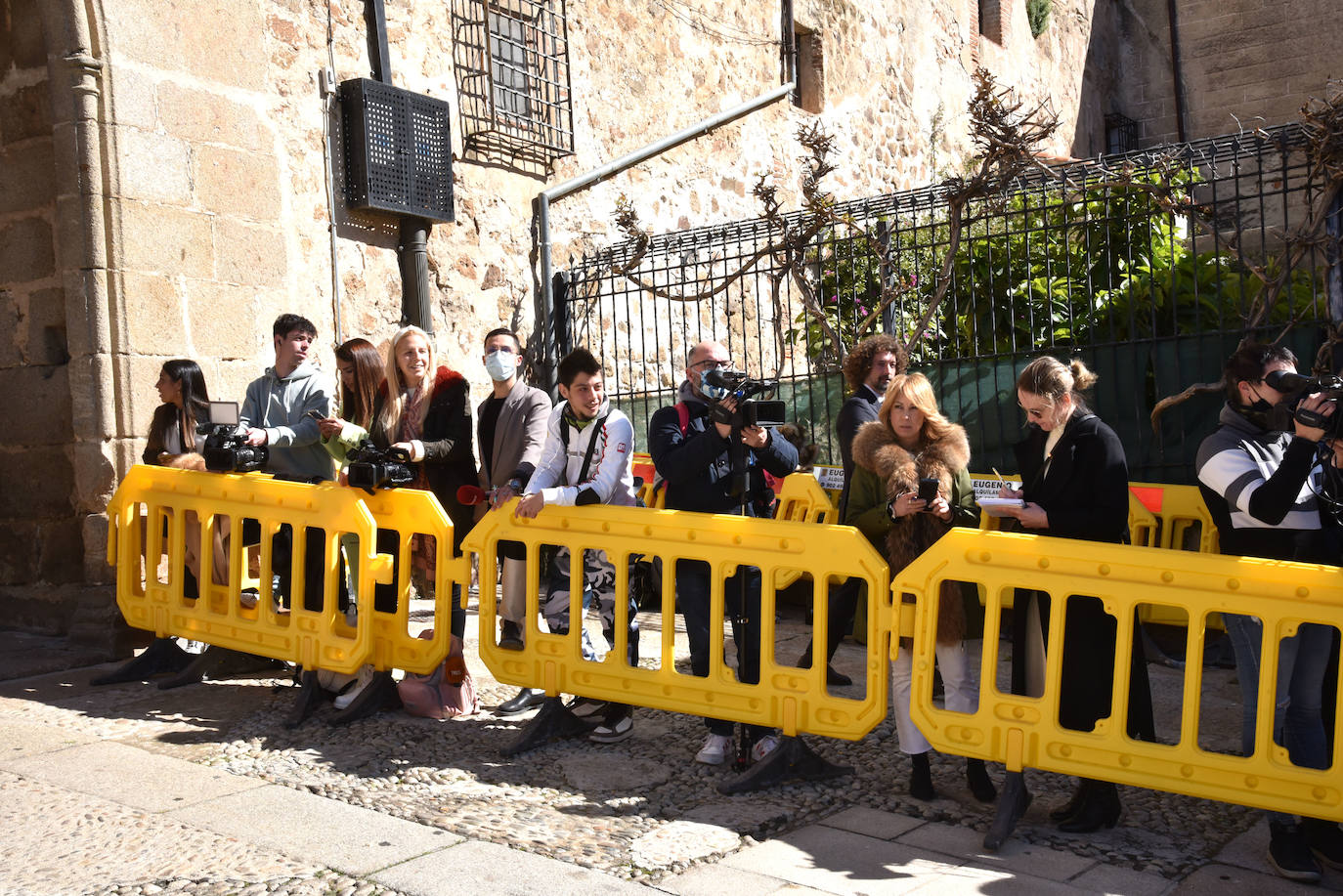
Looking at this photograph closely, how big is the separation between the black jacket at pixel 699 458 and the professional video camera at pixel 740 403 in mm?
135

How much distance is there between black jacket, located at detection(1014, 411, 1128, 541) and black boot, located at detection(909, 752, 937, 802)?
3.04ft

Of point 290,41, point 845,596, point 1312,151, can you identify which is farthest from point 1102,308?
point 290,41

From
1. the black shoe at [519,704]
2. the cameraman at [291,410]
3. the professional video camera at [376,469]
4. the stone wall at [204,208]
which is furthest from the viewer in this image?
the stone wall at [204,208]

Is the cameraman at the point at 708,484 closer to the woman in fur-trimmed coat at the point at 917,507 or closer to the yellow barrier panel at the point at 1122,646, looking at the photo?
the woman in fur-trimmed coat at the point at 917,507

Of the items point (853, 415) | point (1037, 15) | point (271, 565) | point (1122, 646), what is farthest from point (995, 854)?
point (1037, 15)

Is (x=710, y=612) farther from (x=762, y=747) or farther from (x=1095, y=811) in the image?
(x=1095, y=811)

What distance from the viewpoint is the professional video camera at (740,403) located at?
434 centimetres

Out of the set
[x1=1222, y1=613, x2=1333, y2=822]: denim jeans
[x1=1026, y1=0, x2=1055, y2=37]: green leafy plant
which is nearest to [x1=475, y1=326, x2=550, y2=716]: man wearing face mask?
[x1=1222, y1=613, x2=1333, y2=822]: denim jeans

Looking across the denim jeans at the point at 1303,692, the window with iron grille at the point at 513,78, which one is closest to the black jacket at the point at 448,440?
the denim jeans at the point at 1303,692

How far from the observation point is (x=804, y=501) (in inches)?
293

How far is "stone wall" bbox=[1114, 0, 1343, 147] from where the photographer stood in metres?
16.8

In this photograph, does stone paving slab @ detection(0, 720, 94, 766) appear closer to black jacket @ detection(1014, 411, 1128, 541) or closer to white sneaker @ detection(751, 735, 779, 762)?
white sneaker @ detection(751, 735, 779, 762)

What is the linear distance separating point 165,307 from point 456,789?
3.92m

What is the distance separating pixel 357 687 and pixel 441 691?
42cm
